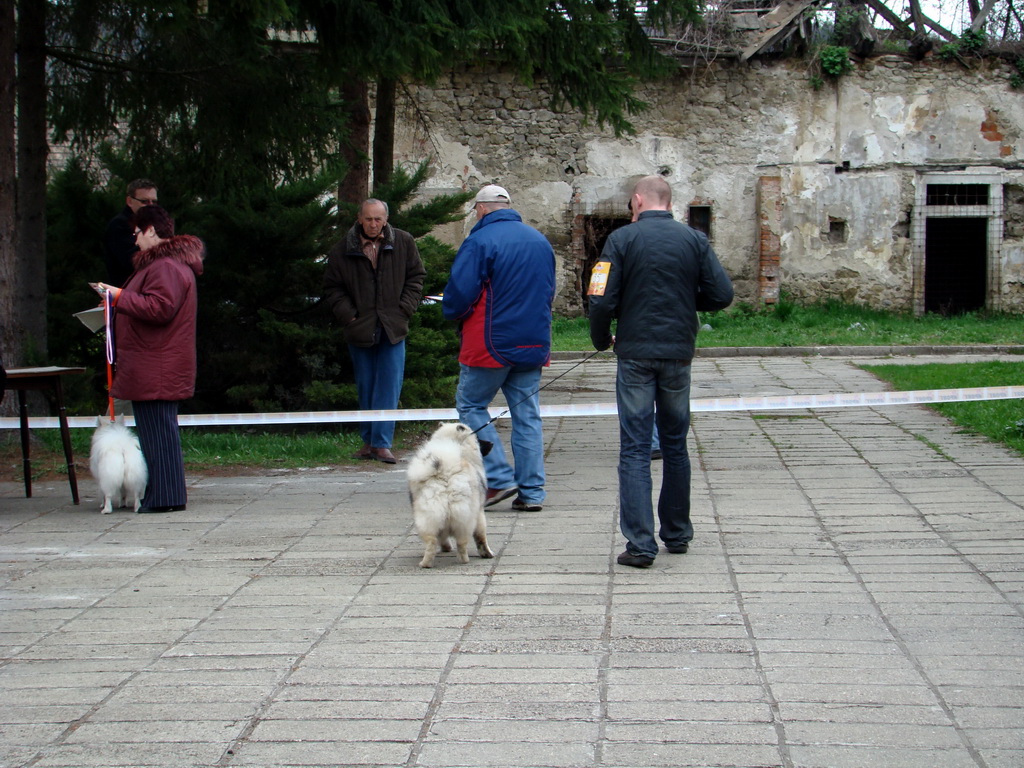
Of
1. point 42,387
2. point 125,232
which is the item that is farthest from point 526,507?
point 125,232

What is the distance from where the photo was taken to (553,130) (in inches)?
985

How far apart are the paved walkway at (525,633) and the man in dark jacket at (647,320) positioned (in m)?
0.40

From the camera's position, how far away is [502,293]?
23.2 ft

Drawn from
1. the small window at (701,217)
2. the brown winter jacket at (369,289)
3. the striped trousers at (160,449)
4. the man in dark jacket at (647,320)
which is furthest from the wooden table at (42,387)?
the small window at (701,217)

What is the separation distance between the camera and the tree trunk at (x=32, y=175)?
10047 mm

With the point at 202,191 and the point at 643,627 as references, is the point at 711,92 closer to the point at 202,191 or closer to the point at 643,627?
the point at 202,191

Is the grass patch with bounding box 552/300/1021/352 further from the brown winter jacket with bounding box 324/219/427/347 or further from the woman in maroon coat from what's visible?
the woman in maroon coat

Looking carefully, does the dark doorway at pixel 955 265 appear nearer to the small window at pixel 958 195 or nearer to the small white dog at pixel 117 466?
the small window at pixel 958 195

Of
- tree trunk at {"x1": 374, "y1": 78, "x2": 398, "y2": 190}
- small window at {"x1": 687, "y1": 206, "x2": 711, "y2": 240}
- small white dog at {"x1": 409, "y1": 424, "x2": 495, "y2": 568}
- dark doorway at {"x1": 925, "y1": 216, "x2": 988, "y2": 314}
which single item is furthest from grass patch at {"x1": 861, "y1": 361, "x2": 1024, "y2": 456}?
dark doorway at {"x1": 925, "y1": 216, "x2": 988, "y2": 314}

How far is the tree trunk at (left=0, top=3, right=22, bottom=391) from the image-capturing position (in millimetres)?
9188

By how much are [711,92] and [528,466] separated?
19.7m

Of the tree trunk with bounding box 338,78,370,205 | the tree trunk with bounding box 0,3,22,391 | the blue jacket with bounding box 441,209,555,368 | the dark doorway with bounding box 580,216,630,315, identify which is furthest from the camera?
the dark doorway with bounding box 580,216,630,315

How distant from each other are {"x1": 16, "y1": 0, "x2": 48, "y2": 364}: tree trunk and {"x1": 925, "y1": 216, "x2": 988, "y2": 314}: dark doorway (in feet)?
67.7

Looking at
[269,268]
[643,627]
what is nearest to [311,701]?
[643,627]
